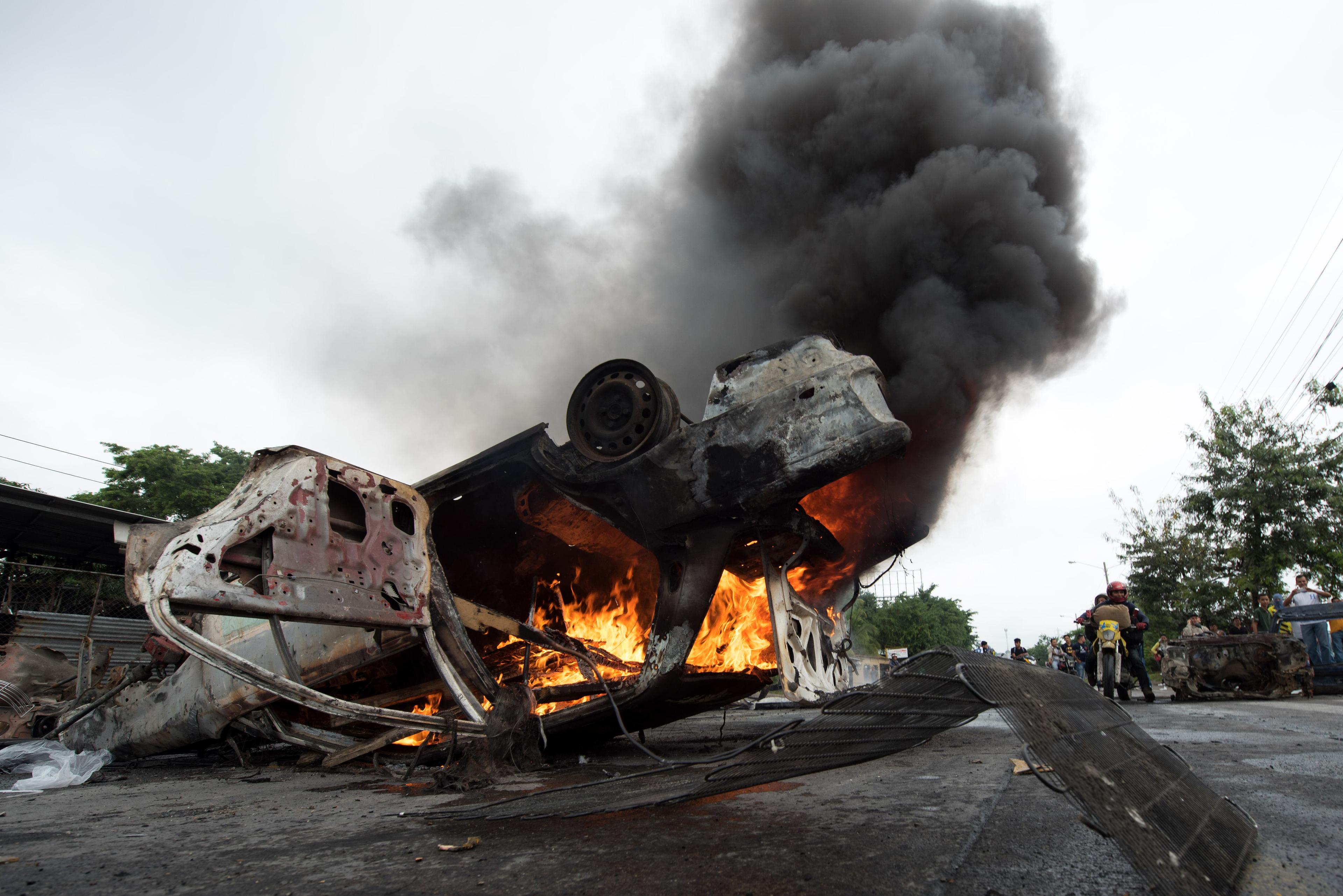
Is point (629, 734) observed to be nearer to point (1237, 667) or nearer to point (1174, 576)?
point (1237, 667)

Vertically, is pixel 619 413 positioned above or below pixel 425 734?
above

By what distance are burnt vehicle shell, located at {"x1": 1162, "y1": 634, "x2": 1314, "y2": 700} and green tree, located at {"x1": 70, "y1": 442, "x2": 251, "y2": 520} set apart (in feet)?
87.1

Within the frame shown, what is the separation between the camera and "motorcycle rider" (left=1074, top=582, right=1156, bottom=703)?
8227 millimetres

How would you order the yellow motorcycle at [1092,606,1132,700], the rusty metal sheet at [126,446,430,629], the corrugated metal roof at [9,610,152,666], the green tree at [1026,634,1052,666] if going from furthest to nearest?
the green tree at [1026,634,1052,666] → the corrugated metal roof at [9,610,152,666] → the yellow motorcycle at [1092,606,1132,700] → the rusty metal sheet at [126,446,430,629]

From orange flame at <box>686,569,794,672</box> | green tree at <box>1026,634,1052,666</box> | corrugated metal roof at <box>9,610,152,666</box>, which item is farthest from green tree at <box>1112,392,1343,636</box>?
green tree at <box>1026,634,1052,666</box>

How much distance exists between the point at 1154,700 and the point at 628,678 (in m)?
7.96

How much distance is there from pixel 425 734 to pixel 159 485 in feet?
83.9

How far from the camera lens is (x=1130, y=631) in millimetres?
8438

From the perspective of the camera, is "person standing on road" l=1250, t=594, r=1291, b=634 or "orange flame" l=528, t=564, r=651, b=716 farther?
"person standing on road" l=1250, t=594, r=1291, b=634

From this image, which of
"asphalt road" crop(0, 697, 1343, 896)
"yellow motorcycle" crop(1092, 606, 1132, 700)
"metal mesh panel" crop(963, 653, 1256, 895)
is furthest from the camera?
"yellow motorcycle" crop(1092, 606, 1132, 700)

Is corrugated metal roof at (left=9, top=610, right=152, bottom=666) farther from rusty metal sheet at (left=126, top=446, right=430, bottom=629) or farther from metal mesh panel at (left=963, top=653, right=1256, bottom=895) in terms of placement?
metal mesh panel at (left=963, top=653, right=1256, bottom=895)

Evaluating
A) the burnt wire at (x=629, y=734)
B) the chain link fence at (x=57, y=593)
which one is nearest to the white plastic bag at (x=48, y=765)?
the burnt wire at (x=629, y=734)

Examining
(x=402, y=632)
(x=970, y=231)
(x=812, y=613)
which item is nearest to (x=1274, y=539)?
(x=970, y=231)

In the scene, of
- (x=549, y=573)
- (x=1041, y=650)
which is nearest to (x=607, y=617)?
(x=549, y=573)
